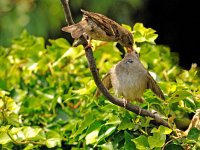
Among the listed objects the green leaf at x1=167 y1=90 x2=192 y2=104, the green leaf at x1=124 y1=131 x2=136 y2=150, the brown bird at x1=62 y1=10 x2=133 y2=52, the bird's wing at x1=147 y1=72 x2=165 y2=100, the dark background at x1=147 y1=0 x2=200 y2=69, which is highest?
the brown bird at x1=62 y1=10 x2=133 y2=52

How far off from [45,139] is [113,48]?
2.11ft

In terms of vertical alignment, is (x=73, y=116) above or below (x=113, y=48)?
below

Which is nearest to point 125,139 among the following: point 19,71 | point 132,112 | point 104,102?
point 132,112

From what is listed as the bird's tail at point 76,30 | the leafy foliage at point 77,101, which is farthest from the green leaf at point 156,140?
the bird's tail at point 76,30

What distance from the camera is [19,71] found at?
119 inches

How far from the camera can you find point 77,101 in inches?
106

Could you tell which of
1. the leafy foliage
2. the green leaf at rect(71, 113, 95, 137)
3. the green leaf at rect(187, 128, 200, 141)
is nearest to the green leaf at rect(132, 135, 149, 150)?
the leafy foliage

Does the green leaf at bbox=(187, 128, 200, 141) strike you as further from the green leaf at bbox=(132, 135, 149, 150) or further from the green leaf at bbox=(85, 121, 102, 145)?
the green leaf at bbox=(85, 121, 102, 145)

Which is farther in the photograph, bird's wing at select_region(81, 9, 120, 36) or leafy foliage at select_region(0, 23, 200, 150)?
leafy foliage at select_region(0, 23, 200, 150)

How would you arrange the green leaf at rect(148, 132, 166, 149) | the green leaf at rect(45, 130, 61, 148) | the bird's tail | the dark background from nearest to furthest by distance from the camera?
the bird's tail
the green leaf at rect(148, 132, 166, 149)
the green leaf at rect(45, 130, 61, 148)
the dark background

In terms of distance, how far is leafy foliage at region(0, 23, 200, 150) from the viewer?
2.08 m

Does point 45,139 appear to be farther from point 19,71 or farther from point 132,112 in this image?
point 19,71

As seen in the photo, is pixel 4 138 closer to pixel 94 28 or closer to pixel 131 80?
pixel 131 80

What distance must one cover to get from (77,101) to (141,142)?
76cm
